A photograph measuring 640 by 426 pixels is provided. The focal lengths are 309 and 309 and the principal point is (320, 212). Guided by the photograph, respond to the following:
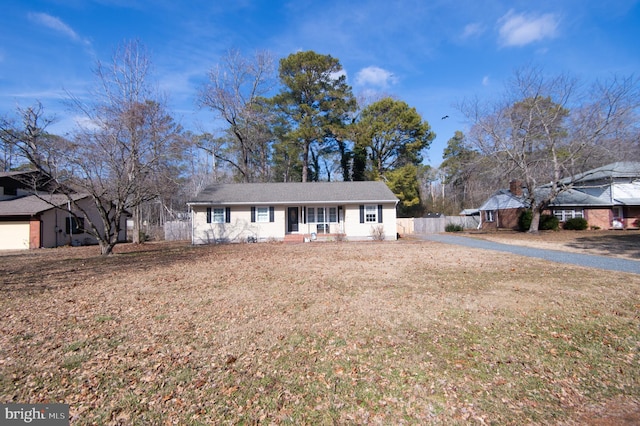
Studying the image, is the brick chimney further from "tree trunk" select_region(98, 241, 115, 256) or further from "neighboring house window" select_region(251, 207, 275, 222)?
"tree trunk" select_region(98, 241, 115, 256)

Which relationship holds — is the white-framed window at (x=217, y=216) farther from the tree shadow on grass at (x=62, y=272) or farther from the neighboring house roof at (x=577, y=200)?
the neighboring house roof at (x=577, y=200)

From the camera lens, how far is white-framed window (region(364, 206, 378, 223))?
68.8 feet

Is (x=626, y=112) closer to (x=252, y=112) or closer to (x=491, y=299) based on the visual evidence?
(x=491, y=299)

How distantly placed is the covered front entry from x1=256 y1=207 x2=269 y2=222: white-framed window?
5.44 feet

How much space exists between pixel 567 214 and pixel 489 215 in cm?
658

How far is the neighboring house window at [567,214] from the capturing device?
26.9 metres

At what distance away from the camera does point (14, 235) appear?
766 inches

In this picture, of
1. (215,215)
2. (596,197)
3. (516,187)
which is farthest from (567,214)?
(215,215)

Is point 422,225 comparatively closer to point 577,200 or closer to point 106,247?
point 577,200

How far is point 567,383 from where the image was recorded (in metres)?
3.29

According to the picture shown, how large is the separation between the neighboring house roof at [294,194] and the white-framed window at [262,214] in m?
0.61

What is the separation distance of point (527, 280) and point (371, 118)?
2600cm

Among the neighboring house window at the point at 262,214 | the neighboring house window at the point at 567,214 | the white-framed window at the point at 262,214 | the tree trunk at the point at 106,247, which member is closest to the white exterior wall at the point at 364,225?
the neighboring house window at the point at 262,214

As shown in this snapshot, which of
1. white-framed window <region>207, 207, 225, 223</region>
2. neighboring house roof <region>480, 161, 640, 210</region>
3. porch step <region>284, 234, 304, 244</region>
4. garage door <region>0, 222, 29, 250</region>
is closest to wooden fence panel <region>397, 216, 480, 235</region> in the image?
neighboring house roof <region>480, 161, 640, 210</region>
